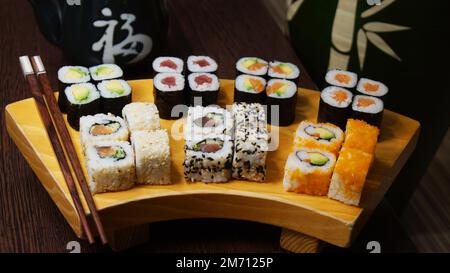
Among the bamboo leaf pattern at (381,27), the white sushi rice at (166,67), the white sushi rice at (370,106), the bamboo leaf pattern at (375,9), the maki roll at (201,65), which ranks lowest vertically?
the white sushi rice at (370,106)

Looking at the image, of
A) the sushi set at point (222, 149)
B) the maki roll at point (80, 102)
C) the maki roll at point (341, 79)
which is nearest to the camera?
the sushi set at point (222, 149)

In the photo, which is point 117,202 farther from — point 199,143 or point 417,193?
point 417,193

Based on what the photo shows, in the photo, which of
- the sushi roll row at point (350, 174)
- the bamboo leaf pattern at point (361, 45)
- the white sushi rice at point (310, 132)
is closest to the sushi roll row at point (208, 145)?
the white sushi rice at point (310, 132)

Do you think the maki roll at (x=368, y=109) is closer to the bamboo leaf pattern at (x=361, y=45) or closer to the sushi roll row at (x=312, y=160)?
the sushi roll row at (x=312, y=160)

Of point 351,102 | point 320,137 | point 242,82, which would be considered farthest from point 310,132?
point 242,82

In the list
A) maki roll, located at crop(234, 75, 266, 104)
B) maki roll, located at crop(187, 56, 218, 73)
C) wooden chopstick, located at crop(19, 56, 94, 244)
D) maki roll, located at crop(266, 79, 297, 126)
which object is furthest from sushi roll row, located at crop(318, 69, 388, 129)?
wooden chopstick, located at crop(19, 56, 94, 244)

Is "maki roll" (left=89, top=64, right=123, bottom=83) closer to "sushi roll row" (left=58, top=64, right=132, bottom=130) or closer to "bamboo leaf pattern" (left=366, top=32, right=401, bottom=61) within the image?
"sushi roll row" (left=58, top=64, right=132, bottom=130)
